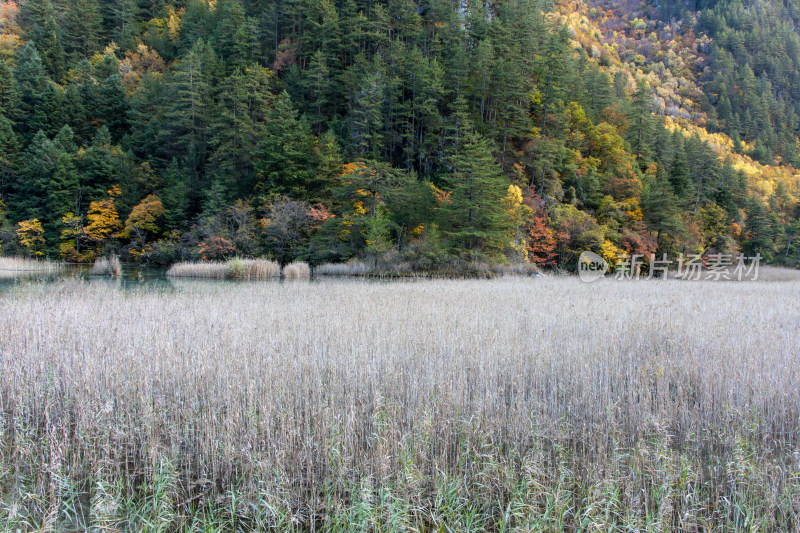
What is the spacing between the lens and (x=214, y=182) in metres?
35.6

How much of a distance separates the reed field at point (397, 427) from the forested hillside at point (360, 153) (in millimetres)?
18983

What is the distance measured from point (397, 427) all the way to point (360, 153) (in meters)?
34.9

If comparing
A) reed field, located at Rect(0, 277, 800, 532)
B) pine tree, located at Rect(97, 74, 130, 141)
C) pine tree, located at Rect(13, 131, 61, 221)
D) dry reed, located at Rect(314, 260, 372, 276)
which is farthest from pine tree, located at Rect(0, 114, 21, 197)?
reed field, located at Rect(0, 277, 800, 532)

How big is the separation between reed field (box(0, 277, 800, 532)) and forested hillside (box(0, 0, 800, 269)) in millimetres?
18983

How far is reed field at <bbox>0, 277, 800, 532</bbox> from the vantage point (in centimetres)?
289

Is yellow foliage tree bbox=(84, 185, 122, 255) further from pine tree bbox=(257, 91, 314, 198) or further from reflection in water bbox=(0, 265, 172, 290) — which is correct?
pine tree bbox=(257, 91, 314, 198)

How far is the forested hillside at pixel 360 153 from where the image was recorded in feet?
96.7

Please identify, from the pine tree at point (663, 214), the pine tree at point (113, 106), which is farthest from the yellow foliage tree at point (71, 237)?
the pine tree at point (663, 214)

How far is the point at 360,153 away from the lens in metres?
36.7

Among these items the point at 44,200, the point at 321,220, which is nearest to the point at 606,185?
the point at 321,220

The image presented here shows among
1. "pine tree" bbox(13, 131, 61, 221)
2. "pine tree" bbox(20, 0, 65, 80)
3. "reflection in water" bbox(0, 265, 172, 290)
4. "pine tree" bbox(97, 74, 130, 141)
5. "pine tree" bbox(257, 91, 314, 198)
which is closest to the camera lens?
"reflection in water" bbox(0, 265, 172, 290)

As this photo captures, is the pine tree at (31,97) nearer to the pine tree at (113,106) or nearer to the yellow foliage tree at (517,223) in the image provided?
the pine tree at (113,106)

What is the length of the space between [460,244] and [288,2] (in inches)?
1738

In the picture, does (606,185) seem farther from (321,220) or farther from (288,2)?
(288,2)
